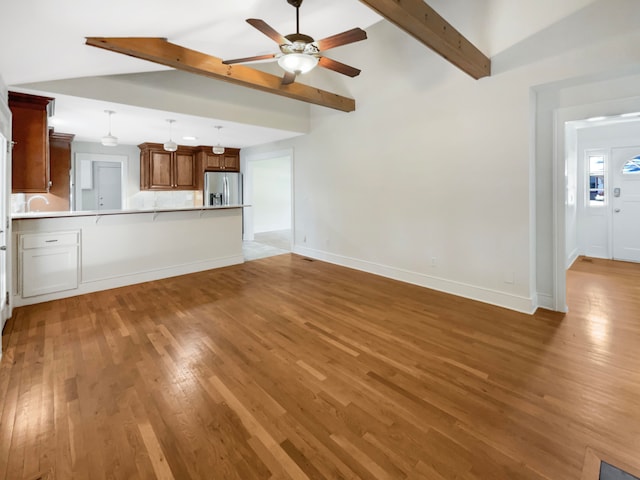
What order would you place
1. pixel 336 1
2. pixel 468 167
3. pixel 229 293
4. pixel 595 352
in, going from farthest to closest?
1. pixel 229 293
2. pixel 468 167
3. pixel 336 1
4. pixel 595 352

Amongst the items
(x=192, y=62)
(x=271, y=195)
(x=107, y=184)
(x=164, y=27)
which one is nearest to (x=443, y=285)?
(x=192, y=62)

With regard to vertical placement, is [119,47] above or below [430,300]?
above

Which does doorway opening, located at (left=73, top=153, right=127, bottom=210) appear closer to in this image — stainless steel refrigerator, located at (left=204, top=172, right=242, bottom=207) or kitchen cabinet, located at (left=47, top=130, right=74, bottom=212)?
kitchen cabinet, located at (left=47, top=130, right=74, bottom=212)

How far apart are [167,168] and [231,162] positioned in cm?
153

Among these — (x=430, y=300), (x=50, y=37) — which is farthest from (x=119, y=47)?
(x=430, y=300)

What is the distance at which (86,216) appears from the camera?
4.08m

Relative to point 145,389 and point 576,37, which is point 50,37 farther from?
point 576,37

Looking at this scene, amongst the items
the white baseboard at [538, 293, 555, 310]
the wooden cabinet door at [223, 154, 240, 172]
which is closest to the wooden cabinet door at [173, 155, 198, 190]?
the wooden cabinet door at [223, 154, 240, 172]

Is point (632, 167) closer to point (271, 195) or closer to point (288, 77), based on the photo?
point (288, 77)

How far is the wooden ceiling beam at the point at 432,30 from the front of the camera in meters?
2.26

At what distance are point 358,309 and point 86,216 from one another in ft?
12.2

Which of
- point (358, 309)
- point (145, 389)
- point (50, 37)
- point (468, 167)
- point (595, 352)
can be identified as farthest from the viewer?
point (468, 167)

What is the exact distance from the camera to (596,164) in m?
5.84

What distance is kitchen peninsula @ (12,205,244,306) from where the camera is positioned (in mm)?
3680
